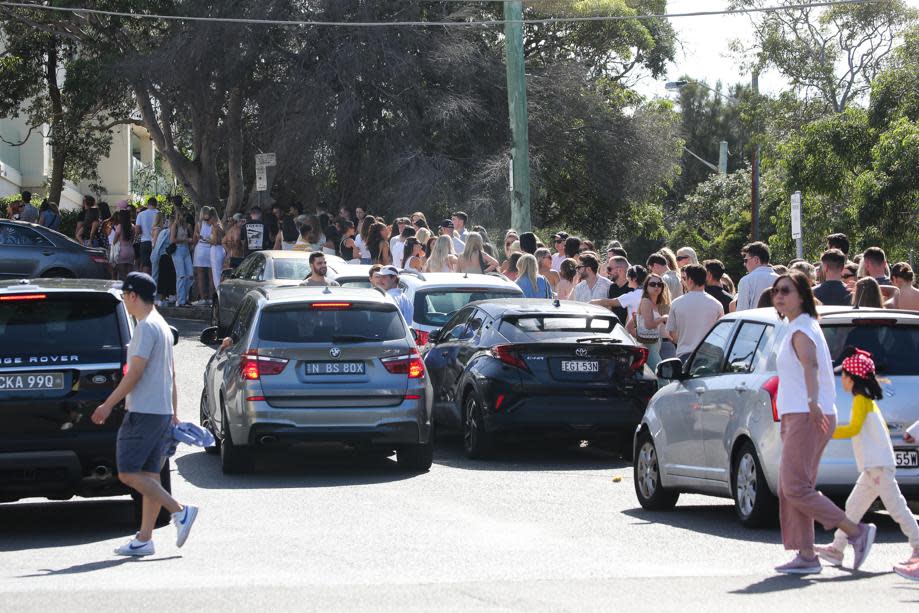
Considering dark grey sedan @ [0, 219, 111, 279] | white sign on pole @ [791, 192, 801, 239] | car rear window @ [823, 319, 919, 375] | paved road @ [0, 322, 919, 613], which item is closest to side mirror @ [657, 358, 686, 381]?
paved road @ [0, 322, 919, 613]

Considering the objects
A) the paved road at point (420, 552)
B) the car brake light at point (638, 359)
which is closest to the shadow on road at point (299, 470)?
the paved road at point (420, 552)

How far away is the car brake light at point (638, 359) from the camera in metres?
15.2

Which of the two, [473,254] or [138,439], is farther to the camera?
[473,254]

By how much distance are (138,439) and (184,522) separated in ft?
1.96

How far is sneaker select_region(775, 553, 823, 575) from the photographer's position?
895cm

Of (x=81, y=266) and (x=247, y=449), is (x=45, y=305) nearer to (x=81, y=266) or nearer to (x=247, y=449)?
(x=247, y=449)

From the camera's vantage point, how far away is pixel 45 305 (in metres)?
11.0

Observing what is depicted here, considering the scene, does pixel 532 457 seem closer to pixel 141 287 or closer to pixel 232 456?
pixel 232 456

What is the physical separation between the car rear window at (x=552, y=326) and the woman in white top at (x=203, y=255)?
14857 millimetres

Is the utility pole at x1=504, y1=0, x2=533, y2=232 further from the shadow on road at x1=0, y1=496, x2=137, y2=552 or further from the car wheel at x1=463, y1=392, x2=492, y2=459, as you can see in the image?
the shadow on road at x1=0, y1=496, x2=137, y2=552

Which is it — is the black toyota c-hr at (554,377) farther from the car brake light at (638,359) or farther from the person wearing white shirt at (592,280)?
the person wearing white shirt at (592,280)

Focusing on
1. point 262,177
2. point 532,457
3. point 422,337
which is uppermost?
point 262,177

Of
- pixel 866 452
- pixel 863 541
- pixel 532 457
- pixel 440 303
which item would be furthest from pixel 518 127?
pixel 863 541

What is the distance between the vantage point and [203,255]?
30.1 meters
